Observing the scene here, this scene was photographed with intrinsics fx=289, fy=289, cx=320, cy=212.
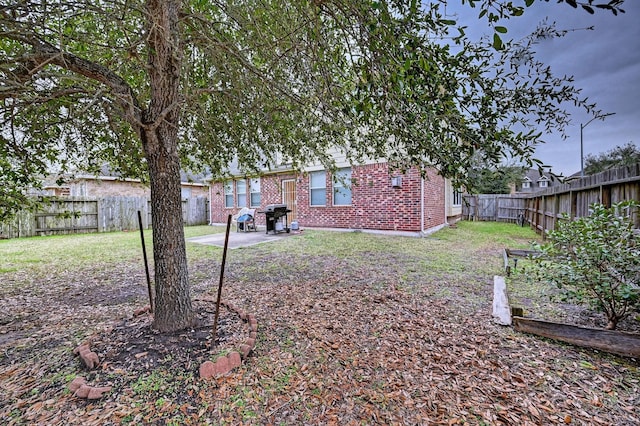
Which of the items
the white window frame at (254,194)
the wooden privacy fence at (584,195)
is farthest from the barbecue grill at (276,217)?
the wooden privacy fence at (584,195)

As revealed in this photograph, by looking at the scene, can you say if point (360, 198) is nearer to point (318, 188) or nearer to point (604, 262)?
point (318, 188)

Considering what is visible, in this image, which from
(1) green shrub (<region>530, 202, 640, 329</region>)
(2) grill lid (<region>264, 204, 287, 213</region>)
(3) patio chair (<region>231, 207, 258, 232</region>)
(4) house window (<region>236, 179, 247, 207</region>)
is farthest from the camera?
(4) house window (<region>236, 179, 247, 207</region>)

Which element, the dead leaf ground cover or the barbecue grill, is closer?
the dead leaf ground cover

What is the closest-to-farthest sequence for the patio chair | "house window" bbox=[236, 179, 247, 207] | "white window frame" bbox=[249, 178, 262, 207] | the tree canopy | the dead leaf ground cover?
the dead leaf ground cover → the tree canopy → the patio chair → "white window frame" bbox=[249, 178, 262, 207] → "house window" bbox=[236, 179, 247, 207]

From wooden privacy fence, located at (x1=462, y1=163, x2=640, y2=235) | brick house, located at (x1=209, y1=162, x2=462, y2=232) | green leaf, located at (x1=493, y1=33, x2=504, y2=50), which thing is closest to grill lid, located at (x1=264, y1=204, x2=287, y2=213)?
brick house, located at (x1=209, y1=162, x2=462, y2=232)

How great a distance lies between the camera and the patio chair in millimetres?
11250

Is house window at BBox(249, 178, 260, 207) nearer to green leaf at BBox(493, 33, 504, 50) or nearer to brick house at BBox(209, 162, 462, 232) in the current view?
brick house at BBox(209, 162, 462, 232)

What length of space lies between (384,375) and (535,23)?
123 inches

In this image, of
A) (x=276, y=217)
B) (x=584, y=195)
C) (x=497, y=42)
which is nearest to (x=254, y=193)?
(x=276, y=217)

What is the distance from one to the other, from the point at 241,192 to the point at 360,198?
643cm

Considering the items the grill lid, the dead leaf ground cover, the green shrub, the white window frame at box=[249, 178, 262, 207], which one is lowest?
the dead leaf ground cover

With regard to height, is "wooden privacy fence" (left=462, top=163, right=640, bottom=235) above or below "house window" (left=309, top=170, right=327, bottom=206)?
below

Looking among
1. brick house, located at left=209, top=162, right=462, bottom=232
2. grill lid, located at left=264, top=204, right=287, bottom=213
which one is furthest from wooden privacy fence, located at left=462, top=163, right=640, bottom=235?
grill lid, located at left=264, top=204, right=287, bottom=213

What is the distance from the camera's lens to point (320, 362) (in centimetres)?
239
